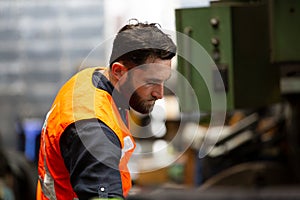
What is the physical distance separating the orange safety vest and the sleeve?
0.04 meters

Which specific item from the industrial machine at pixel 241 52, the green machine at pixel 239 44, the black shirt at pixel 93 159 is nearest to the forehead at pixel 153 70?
the black shirt at pixel 93 159

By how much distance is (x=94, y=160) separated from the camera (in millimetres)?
2070

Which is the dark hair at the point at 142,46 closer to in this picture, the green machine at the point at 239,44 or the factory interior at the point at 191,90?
the factory interior at the point at 191,90

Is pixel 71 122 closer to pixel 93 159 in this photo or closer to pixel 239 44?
pixel 93 159

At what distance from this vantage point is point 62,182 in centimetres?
226

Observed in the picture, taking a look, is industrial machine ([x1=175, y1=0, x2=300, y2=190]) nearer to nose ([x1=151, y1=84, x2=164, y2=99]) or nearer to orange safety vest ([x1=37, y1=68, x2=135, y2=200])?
orange safety vest ([x1=37, y1=68, x2=135, y2=200])

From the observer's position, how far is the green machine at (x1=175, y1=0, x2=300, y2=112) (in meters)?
3.62

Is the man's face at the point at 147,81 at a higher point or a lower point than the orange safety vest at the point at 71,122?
higher

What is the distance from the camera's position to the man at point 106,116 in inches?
80.9

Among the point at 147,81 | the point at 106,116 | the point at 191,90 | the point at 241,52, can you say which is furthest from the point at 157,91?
the point at 241,52

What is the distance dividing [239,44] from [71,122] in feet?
6.26

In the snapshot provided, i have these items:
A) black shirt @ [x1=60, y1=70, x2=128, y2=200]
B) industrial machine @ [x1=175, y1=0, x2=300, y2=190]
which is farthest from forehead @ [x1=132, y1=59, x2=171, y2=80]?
industrial machine @ [x1=175, y1=0, x2=300, y2=190]

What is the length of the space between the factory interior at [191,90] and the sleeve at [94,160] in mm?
207

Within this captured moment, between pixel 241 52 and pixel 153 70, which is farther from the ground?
pixel 153 70
